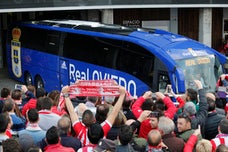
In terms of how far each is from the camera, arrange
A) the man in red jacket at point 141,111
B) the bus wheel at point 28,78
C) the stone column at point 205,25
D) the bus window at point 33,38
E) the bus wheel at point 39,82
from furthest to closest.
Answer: the stone column at point 205,25 < the bus wheel at point 28,78 < the bus window at point 33,38 < the bus wheel at point 39,82 < the man in red jacket at point 141,111

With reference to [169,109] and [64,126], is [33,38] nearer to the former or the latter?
[169,109]

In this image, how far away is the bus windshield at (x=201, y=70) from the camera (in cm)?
1256

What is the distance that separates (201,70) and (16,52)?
373 inches

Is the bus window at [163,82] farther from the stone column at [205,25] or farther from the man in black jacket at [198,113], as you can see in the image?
the stone column at [205,25]

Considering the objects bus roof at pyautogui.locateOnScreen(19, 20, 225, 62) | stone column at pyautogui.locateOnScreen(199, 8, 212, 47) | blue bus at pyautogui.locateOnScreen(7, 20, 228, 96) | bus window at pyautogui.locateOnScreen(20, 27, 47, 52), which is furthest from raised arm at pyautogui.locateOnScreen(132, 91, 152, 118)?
stone column at pyautogui.locateOnScreen(199, 8, 212, 47)

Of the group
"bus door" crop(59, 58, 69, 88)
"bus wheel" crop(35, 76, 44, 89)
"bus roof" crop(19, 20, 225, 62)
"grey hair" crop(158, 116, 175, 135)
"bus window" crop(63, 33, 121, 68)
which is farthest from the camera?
"bus wheel" crop(35, 76, 44, 89)

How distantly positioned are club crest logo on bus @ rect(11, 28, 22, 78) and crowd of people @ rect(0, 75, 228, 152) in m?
10.8

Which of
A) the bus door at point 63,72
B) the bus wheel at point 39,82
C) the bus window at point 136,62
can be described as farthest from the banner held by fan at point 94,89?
the bus wheel at point 39,82

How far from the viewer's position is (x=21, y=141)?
20.7ft

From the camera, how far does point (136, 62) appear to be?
13375 millimetres

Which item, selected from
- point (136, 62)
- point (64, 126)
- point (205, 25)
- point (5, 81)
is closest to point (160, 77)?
point (136, 62)

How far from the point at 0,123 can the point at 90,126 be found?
1.32 m

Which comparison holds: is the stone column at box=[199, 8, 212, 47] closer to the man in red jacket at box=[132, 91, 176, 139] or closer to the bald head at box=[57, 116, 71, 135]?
the man in red jacket at box=[132, 91, 176, 139]

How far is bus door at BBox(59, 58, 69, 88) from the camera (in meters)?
16.0
